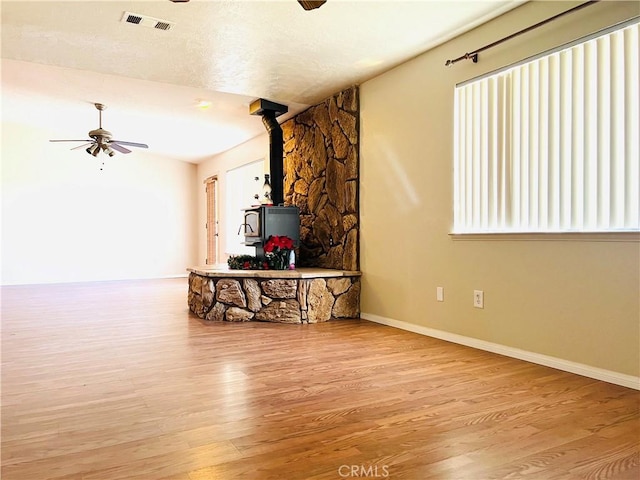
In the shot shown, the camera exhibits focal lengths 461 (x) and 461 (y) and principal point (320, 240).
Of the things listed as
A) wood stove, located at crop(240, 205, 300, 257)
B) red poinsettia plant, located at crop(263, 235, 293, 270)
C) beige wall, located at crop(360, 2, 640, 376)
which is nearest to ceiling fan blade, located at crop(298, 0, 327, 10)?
beige wall, located at crop(360, 2, 640, 376)

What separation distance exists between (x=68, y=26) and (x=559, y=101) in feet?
11.4

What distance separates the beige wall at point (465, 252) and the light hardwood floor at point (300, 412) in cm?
27

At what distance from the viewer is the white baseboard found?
2602 mm

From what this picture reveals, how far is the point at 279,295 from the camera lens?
4.63 metres

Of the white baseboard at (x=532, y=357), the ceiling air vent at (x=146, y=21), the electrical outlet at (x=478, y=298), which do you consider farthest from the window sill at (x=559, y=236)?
the ceiling air vent at (x=146, y=21)

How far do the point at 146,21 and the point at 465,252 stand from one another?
9.67ft

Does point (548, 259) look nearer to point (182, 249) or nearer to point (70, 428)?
point (70, 428)

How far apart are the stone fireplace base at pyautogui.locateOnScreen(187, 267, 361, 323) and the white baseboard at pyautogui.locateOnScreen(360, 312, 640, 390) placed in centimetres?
61

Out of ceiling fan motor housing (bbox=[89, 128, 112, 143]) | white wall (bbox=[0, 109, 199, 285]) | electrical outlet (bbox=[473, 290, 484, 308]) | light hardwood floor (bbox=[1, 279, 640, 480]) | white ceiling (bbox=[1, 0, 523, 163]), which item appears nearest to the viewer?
light hardwood floor (bbox=[1, 279, 640, 480])

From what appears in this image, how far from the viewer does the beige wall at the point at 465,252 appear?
2.68 m

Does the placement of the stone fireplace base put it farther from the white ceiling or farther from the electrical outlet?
the white ceiling

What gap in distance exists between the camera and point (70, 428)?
6.72ft

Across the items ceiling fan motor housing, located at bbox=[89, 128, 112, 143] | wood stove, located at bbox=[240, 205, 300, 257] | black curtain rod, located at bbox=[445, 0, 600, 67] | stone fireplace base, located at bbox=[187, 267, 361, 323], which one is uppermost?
ceiling fan motor housing, located at bbox=[89, 128, 112, 143]

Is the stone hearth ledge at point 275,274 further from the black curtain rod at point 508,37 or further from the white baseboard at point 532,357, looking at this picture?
the black curtain rod at point 508,37
